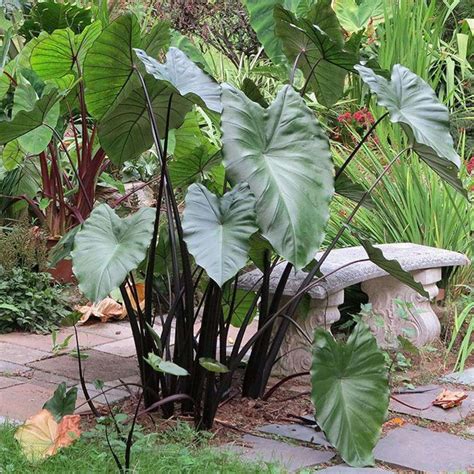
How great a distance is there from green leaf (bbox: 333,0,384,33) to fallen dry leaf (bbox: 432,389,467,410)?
202 inches

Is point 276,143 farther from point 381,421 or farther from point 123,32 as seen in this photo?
point 381,421

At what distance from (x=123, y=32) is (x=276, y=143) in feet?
2.15

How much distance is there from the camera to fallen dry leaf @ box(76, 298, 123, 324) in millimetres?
4559

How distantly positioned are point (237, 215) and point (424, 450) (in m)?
1.00

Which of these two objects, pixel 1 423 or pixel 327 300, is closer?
pixel 1 423

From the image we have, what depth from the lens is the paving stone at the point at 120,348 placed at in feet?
13.0

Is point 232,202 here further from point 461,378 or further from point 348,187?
point 461,378

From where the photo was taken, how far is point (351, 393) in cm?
254

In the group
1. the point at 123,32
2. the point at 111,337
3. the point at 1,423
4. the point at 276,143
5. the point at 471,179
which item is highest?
the point at 123,32

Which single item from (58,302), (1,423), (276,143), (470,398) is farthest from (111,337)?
(276,143)

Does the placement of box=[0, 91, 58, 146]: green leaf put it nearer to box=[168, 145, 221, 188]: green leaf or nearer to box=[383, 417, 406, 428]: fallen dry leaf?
box=[168, 145, 221, 188]: green leaf

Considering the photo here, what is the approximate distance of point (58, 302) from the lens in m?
4.52

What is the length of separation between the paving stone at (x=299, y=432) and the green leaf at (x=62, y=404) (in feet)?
2.19

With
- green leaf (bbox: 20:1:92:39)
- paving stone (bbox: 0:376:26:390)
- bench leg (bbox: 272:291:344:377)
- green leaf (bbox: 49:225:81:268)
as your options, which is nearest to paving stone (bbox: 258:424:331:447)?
bench leg (bbox: 272:291:344:377)
